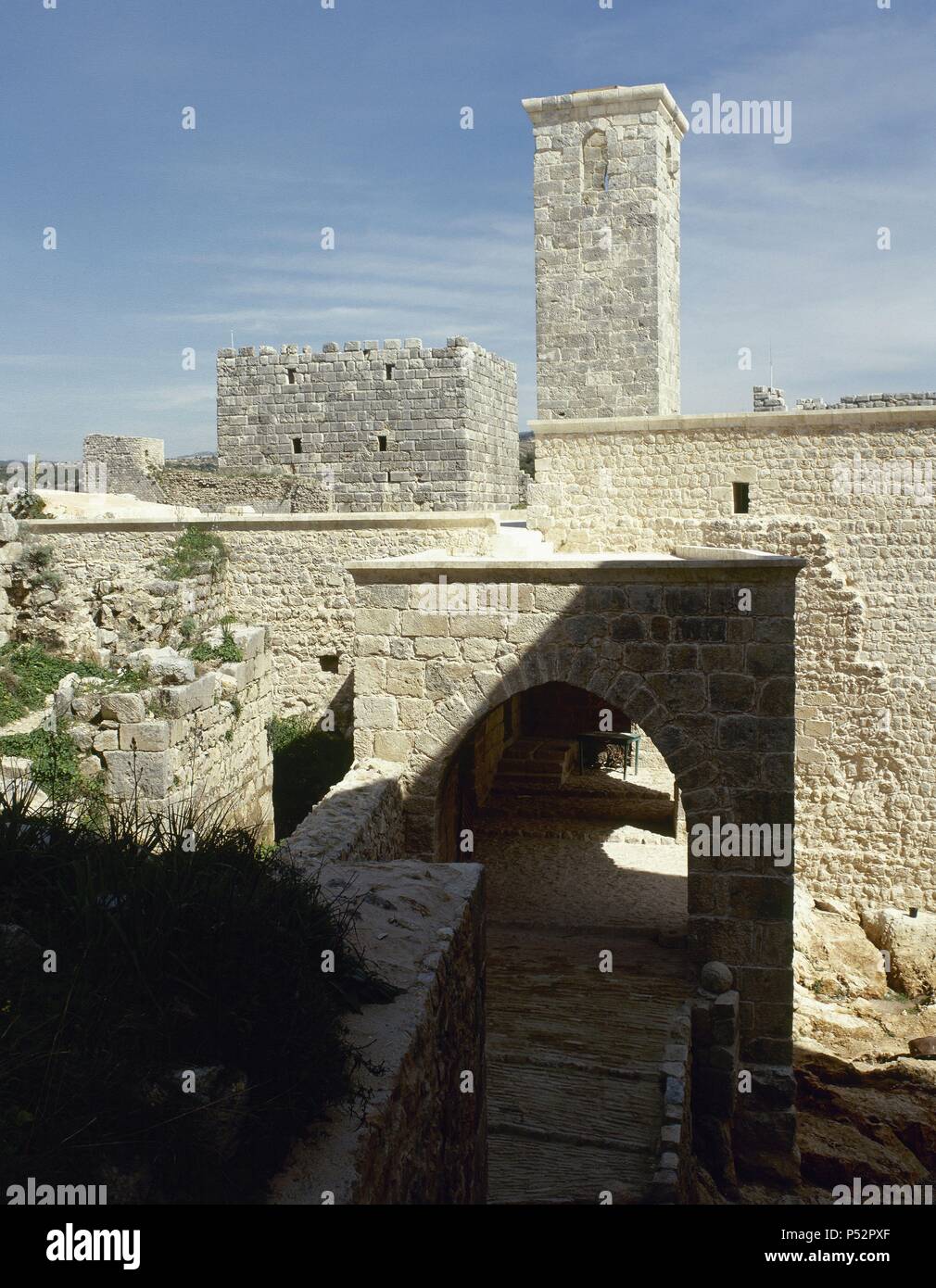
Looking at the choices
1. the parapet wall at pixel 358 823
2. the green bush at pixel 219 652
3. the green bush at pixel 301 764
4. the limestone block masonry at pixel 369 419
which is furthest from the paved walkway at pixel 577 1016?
the limestone block masonry at pixel 369 419

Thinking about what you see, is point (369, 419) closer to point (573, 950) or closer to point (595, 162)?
point (595, 162)

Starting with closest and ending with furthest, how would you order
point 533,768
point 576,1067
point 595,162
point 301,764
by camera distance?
point 576,1067 → point 301,764 → point 533,768 → point 595,162

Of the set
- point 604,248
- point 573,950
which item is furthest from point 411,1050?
point 604,248

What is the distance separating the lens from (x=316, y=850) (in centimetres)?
600

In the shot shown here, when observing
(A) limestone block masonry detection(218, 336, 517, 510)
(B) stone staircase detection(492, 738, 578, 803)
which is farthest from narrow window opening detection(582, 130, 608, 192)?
(B) stone staircase detection(492, 738, 578, 803)

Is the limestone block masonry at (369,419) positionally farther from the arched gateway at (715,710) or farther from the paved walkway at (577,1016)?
the arched gateway at (715,710)

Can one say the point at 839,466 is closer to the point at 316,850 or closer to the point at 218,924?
the point at 316,850

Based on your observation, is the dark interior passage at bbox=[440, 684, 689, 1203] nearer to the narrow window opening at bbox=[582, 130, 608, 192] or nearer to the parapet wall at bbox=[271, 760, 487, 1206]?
the parapet wall at bbox=[271, 760, 487, 1206]

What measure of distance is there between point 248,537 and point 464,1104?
36.4ft

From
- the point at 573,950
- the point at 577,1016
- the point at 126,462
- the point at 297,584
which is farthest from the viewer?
the point at 126,462

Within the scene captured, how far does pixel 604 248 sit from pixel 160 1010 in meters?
14.9

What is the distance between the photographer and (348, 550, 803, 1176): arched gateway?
7.38m

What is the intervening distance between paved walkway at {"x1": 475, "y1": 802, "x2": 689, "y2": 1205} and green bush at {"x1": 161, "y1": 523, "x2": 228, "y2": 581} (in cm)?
532

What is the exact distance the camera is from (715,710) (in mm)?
7543
